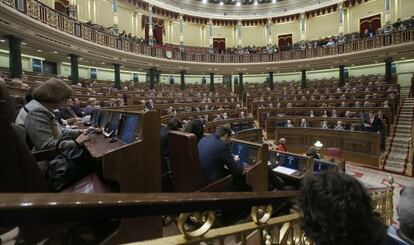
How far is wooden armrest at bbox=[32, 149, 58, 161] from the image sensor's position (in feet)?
6.22

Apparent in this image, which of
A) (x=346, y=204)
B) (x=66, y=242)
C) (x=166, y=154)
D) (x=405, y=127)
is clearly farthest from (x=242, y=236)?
(x=405, y=127)

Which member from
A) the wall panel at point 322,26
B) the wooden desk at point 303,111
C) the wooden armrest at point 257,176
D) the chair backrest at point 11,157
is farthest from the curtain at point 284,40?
the chair backrest at point 11,157

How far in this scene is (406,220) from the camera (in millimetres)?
1076

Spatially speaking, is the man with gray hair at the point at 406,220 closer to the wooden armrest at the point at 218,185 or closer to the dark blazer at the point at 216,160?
the wooden armrest at the point at 218,185

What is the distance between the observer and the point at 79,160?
1.76 meters

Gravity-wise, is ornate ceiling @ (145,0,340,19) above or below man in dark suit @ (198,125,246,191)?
above

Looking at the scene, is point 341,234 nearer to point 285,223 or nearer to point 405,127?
point 285,223

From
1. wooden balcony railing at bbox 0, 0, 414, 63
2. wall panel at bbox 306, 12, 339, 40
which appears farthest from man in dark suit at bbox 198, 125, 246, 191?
wall panel at bbox 306, 12, 339, 40

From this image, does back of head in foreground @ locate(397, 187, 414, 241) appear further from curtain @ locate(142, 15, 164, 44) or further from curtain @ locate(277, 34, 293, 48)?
curtain @ locate(277, 34, 293, 48)

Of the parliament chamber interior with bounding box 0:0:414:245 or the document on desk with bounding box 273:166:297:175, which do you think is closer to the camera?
the parliament chamber interior with bounding box 0:0:414:245

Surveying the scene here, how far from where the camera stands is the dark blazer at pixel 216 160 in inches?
106

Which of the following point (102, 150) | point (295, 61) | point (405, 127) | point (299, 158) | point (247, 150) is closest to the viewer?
point (102, 150)

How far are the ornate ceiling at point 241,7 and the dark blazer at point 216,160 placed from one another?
62.1ft

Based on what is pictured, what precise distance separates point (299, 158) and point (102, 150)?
3167 mm
